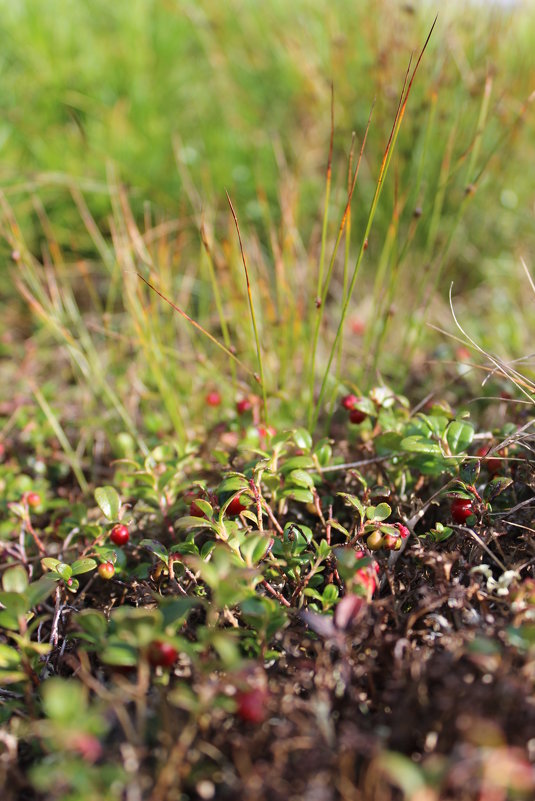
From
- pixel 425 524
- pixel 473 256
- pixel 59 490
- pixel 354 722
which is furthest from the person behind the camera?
pixel 473 256

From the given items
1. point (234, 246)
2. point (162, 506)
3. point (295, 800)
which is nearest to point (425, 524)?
point (162, 506)

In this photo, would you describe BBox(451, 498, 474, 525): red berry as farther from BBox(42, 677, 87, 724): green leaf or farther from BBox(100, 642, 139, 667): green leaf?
BBox(42, 677, 87, 724): green leaf

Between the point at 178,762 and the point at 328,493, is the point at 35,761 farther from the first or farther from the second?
the point at 328,493

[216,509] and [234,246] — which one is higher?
[234,246]

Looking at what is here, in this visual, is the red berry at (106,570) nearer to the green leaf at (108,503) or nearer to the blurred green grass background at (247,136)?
the green leaf at (108,503)

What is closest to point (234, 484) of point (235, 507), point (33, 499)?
point (235, 507)

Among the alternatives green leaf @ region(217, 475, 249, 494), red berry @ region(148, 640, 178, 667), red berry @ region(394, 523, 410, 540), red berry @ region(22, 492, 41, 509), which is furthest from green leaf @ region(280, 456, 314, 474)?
red berry @ region(22, 492, 41, 509)
